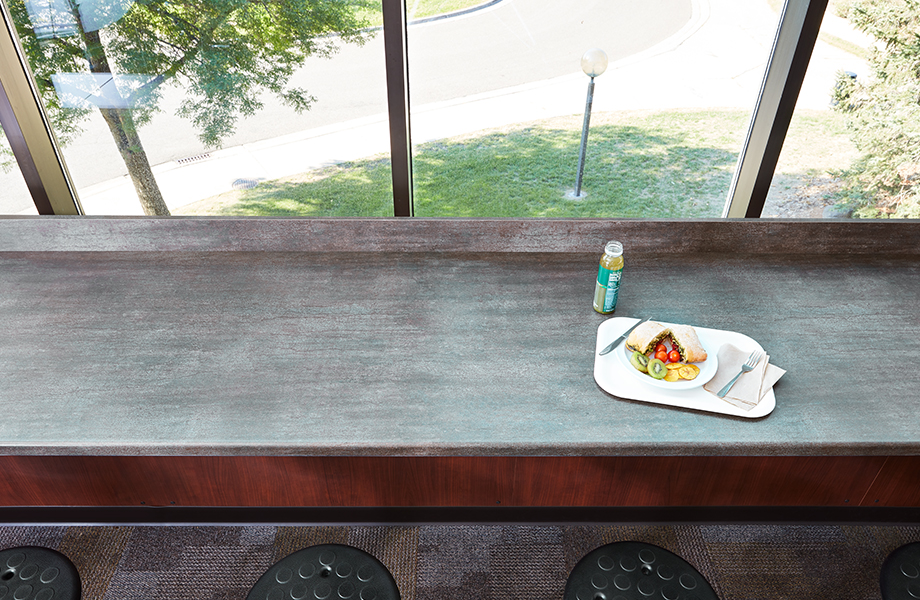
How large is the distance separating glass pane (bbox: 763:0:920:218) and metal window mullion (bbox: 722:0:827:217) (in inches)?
1.1

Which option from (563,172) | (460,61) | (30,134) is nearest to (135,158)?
(30,134)

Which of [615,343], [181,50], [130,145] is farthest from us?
[130,145]

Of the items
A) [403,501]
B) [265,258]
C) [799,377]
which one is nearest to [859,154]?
[799,377]

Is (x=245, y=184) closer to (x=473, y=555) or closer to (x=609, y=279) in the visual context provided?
(x=609, y=279)

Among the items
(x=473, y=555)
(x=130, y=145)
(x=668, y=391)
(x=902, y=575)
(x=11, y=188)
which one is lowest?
(x=473, y=555)

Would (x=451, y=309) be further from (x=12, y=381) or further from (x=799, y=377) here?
(x=12, y=381)

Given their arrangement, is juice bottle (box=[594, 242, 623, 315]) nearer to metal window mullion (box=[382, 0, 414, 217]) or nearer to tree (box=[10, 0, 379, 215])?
metal window mullion (box=[382, 0, 414, 217])

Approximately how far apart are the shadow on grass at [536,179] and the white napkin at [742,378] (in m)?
0.52

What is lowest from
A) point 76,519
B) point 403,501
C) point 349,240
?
point 76,519

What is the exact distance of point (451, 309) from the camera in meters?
1.44

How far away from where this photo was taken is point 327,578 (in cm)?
119

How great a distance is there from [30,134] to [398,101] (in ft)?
3.16

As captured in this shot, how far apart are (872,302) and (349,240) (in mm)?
1313

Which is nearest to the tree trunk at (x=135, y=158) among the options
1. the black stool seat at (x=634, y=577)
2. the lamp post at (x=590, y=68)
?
the lamp post at (x=590, y=68)
